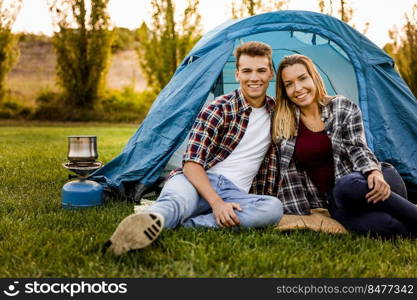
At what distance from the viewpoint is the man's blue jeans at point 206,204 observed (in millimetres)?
2264

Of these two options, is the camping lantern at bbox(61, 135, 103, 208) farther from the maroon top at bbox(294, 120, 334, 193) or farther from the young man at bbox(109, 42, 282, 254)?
the maroon top at bbox(294, 120, 334, 193)

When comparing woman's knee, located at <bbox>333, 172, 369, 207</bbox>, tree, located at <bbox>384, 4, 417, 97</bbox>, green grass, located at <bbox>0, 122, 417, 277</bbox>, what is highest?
tree, located at <bbox>384, 4, 417, 97</bbox>

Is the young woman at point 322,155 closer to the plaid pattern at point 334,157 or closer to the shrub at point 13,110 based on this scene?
the plaid pattern at point 334,157

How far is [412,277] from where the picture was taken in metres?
1.81

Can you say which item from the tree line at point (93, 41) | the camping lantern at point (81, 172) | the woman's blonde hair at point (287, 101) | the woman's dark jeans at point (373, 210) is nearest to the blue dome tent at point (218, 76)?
the camping lantern at point (81, 172)

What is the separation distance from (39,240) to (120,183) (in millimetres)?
1017

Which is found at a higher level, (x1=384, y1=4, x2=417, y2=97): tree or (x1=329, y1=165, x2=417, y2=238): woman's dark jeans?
(x1=384, y1=4, x2=417, y2=97): tree

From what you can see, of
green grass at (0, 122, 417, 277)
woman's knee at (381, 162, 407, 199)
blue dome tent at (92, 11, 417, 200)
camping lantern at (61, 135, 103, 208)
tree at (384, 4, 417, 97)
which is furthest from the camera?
Result: tree at (384, 4, 417, 97)

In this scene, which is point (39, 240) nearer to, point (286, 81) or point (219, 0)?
point (286, 81)

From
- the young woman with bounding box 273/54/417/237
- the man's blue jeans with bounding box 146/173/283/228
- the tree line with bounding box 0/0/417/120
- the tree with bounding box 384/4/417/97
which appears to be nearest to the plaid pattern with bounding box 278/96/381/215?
the young woman with bounding box 273/54/417/237

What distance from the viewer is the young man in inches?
90.8

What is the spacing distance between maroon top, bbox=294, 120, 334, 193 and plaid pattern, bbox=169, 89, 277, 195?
0.17 meters

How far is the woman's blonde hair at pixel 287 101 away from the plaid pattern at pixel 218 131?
0.37 ft

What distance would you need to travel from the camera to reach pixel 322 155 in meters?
2.56
